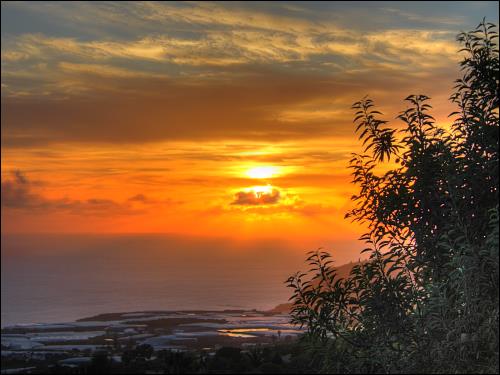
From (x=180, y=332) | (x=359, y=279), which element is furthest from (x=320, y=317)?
(x=180, y=332)

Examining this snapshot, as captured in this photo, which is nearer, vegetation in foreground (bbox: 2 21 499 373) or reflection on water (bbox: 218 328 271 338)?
vegetation in foreground (bbox: 2 21 499 373)

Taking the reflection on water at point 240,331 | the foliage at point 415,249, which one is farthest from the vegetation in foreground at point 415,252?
the reflection on water at point 240,331

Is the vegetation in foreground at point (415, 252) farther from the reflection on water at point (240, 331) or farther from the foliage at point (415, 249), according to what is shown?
the reflection on water at point (240, 331)

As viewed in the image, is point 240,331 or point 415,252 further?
point 240,331

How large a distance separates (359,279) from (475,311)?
3095 mm

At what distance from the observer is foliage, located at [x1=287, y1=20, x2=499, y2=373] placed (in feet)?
45.3

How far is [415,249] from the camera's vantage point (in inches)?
583

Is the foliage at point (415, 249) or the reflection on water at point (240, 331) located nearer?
the foliage at point (415, 249)

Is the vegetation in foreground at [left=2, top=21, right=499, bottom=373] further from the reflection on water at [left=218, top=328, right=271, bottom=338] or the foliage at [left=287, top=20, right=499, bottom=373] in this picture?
the reflection on water at [left=218, top=328, right=271, bottom=338]

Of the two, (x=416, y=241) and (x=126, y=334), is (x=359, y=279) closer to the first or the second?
(x=416, y=241)

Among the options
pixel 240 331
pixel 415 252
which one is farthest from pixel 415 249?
pixel 240 331

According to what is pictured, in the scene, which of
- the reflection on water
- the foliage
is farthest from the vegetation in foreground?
the reflection on water

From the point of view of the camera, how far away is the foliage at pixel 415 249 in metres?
13.8

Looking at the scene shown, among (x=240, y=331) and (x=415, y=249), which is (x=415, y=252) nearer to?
(x=415, y=249)
